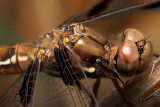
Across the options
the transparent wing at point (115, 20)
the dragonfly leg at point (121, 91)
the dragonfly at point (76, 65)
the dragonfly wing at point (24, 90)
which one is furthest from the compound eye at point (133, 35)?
the dragonfly wing at point (24, 90)

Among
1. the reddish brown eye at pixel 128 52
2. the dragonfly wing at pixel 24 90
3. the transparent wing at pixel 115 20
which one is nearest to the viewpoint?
the reddish brown eye at pixel 128 52

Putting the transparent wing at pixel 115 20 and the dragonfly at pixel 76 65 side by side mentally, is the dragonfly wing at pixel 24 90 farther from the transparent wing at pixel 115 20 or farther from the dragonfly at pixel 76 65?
the transparent wing at pixel 115 20

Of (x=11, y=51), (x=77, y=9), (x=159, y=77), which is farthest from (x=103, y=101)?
(x=77, y=9)

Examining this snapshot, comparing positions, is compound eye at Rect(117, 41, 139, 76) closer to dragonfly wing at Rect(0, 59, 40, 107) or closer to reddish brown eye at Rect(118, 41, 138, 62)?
reddish brown eye at Rect(118, 41, 138, 62)

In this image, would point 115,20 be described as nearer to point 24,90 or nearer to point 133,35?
point 133,35

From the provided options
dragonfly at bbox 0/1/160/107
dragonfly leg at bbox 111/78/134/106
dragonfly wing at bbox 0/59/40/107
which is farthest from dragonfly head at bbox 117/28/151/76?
dragonfly wing at bbox 0/59/40/107

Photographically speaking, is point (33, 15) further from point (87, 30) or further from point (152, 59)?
point (152, 59)

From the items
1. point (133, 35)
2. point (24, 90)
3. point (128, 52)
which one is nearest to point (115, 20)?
point (133, 35)

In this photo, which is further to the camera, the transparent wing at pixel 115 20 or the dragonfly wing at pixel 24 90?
the transparent wing at pixel 115 20

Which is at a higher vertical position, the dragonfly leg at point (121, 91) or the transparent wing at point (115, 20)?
the transparent wing at point (115, 20)
